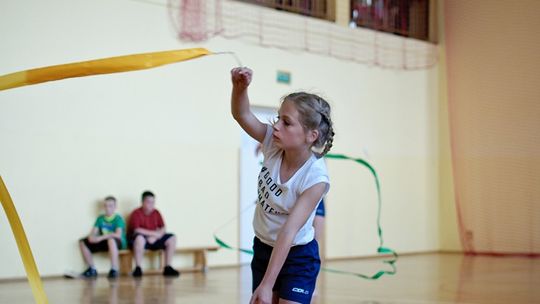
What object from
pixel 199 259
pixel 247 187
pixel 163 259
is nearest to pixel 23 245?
pixel 163 259

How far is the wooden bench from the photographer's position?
32.5ft

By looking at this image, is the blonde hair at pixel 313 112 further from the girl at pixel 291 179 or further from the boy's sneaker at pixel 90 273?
the boy's sneaker at pixel 90 273

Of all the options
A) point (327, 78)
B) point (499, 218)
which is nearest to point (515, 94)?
point (499, 218)

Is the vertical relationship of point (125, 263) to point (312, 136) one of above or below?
below

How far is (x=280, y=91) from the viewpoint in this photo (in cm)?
1189

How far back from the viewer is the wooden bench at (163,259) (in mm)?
9906

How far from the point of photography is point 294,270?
3.17 metres

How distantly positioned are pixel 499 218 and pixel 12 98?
343 inches

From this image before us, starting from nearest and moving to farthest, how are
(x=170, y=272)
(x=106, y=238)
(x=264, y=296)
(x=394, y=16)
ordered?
(x=264, y=296) → (x=106, y=238) → (x=170, y=272) → (x=394, y=16)

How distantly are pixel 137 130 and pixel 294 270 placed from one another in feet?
24.0

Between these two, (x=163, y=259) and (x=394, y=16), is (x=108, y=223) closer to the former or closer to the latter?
(x=163, y=259)

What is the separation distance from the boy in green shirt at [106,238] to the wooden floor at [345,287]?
309mm

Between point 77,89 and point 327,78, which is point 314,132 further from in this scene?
point 327,78

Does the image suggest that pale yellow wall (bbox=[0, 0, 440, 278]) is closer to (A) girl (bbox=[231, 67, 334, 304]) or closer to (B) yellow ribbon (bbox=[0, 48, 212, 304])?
(B) yellow ribbon (bbox=[0, 48, 212, 304])
